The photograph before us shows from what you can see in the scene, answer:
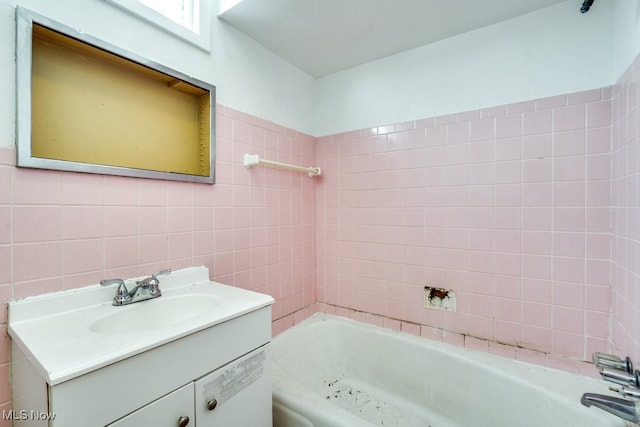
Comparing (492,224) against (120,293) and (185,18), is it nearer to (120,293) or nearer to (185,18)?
(120,293)

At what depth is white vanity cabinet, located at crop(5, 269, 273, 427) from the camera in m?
0.62

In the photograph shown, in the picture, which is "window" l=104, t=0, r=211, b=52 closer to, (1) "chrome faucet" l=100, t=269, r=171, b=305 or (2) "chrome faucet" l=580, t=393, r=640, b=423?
(1) "chrome faucet" l=100, t=269, r=171, b=305

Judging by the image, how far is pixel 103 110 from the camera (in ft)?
3.60

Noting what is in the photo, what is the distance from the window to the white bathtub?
5.37ft

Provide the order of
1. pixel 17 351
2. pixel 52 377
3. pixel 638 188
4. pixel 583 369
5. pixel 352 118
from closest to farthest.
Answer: pixel 52 377, pixel 17 351, pixel 638 188, pixel 583 369, pixel 352 118

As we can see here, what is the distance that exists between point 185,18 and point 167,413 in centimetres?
163

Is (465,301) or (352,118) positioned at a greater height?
(352,118)

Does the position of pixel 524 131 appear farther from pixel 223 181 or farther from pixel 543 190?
pixel 223 181

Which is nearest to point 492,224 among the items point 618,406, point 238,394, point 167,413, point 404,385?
point 618,406

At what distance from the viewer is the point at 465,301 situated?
155 centimetres

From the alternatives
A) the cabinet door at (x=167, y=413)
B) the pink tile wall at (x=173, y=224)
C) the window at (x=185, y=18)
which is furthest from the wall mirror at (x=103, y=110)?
the cabinet door at (x=167, y=413)

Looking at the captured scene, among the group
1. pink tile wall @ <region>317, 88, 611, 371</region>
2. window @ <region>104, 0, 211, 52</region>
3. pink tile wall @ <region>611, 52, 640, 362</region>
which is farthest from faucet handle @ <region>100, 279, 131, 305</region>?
pink tile wall @ <region>611, 52, 640, 362</region>

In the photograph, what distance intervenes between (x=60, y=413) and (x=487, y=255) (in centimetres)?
173

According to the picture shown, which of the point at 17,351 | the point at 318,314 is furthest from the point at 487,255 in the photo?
the point at 17,351
